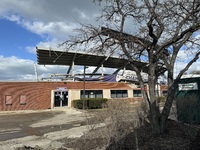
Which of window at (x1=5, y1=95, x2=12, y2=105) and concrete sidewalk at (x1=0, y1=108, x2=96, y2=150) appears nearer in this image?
concrete sidewalk at (x1=0, y1=108, x2=96, y2=150)

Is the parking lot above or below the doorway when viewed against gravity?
below

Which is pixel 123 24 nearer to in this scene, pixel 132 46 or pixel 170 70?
pixel 132 46

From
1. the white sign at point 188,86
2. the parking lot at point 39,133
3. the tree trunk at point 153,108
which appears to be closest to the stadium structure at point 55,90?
the parking lot at point 39,133

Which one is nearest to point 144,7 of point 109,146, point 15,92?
point 109,146

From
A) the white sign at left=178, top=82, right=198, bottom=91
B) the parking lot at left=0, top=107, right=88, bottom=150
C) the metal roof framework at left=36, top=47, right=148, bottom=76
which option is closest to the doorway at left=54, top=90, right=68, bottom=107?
the metal roof framework at left=36, top=47, right=148, bottom=76

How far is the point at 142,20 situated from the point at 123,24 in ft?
3.01

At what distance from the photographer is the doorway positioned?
32625mm

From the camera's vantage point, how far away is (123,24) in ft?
28.2

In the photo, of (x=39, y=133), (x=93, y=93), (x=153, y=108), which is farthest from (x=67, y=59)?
(x=153, y=108)

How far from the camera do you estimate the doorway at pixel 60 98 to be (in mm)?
32625

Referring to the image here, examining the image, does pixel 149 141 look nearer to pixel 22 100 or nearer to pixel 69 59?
pixel 22 100

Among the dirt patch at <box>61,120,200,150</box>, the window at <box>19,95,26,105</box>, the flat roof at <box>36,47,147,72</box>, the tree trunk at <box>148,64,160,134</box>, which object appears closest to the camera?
the dirt patch at <box>61,120,200,150</box>

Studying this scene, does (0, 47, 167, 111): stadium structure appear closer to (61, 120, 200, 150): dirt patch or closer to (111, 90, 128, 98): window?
(111, 90, 128, 98): window

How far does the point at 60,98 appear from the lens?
32781 mm
